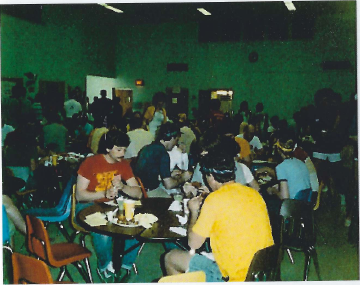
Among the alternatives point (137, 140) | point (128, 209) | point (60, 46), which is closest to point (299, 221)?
point (128, 209)

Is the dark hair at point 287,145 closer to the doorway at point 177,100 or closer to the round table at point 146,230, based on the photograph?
the round table at point 146,230

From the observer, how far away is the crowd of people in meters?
2.33

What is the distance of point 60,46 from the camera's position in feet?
27.9

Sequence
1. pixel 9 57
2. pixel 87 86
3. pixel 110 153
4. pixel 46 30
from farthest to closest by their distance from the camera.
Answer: pixel 87 86 < pixel 46 30 < pixel 9 57 < pixel 110 153

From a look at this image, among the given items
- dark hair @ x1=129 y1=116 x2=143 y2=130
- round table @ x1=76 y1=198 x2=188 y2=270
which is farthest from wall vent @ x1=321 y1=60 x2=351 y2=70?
round table @ x1=76 y1=198 x2=188 y2=270

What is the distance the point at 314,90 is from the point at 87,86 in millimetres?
5657

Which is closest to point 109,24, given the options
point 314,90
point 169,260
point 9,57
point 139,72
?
point 139,72

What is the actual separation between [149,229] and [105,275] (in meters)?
1.15

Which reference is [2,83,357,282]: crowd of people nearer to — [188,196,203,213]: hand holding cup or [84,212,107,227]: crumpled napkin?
[188,196,203,213]: hand holding cup

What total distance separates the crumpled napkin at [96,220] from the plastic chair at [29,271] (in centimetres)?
79

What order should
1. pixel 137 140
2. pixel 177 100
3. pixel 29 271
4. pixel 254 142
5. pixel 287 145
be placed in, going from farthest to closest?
1. pixel 177 100
2. pixel 254 142
3. pixel 137 140
4. pixel 287 145
5. pixel 29 271

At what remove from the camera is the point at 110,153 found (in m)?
3.60

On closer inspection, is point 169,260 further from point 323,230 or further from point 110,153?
point 323,230

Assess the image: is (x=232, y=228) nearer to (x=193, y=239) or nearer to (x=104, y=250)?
(x=193, y=239)
